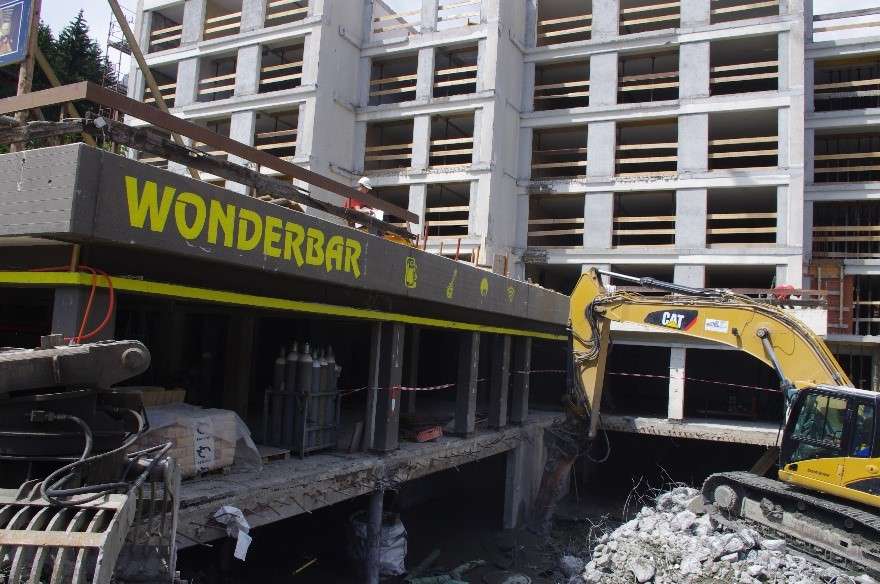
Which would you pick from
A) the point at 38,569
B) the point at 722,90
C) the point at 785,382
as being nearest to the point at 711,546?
the point at 785,382

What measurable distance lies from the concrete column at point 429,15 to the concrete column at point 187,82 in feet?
33.1

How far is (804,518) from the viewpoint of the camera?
12578mm

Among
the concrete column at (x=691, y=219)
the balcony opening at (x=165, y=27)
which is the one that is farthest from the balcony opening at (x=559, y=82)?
the balcony opening at (x=165, y=27)

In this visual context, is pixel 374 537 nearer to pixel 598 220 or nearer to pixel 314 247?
pixel 314 247

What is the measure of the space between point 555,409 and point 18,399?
62.8 ft

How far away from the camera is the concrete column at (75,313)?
6.45 m

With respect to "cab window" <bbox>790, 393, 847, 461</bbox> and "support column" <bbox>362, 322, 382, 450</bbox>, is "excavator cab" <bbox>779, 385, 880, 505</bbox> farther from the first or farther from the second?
"support column" <bbox>362, 322, 382, 450</bbox>

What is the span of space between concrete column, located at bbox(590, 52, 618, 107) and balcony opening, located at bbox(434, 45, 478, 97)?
15.3 ft

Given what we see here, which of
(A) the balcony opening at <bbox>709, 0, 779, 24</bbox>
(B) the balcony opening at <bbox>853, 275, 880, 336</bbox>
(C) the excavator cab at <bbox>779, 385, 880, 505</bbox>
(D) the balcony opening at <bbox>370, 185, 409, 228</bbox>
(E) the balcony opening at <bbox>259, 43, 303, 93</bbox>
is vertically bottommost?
(C) the excavator cab at <bbox>779, 385, 880, 505</bbox>

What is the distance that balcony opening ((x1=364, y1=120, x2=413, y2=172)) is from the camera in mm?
29750

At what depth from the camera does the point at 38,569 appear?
378cm

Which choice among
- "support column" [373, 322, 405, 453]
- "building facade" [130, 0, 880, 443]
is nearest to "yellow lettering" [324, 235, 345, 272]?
"support column" [373, 322, 405, 453]

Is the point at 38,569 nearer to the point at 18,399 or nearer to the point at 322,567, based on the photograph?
the point at 18,399

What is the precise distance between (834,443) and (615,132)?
55.3 feet
